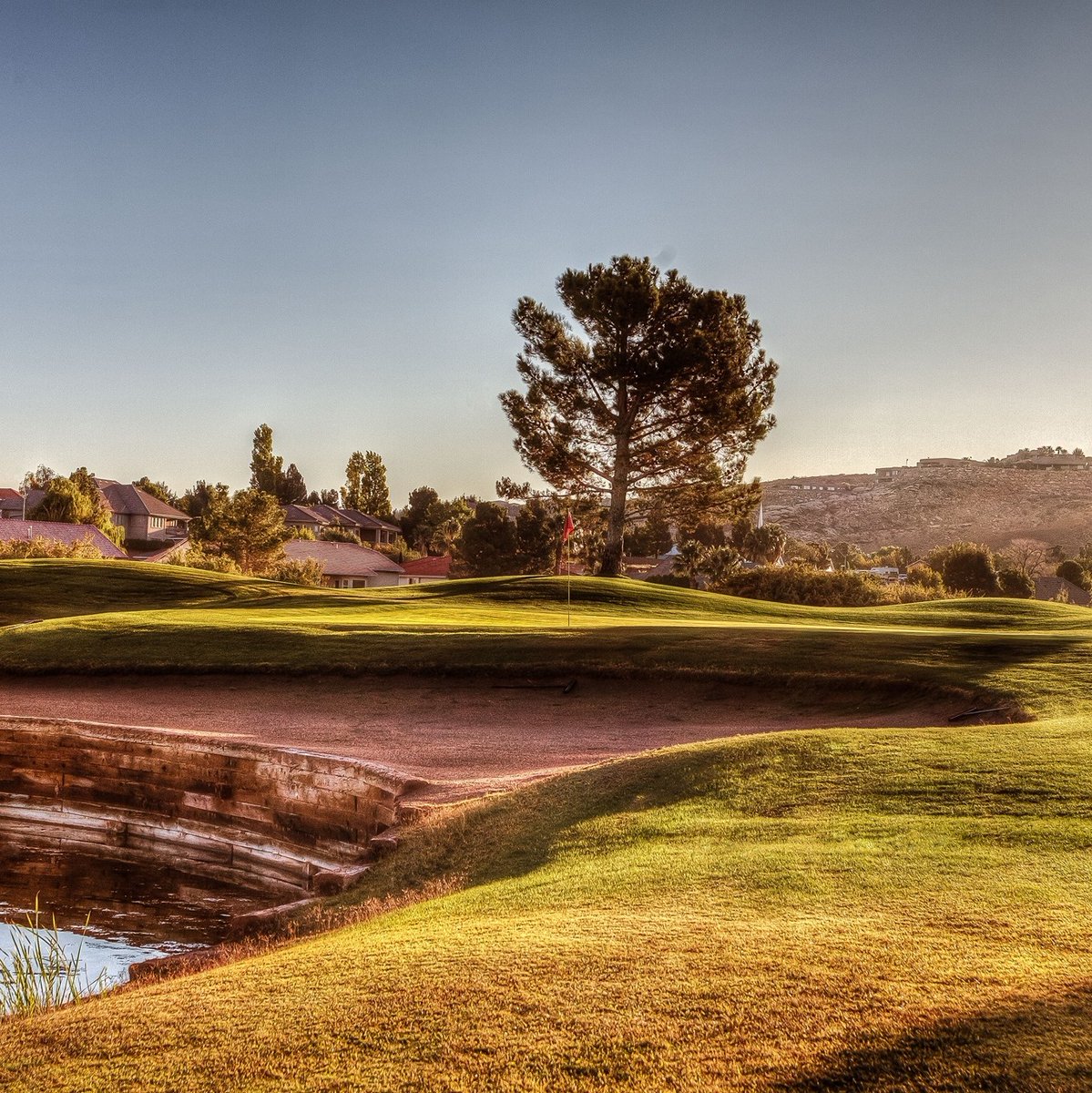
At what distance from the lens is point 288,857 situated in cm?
1195

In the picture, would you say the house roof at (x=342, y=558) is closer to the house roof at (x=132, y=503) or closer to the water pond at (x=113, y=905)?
the house roof at (x=132, y=503)

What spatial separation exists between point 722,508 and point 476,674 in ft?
100

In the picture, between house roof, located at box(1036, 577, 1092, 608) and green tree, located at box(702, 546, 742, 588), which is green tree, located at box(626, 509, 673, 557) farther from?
house roof, located at box(1036, 577, 1092, 608)

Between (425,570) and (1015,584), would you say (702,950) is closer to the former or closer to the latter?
(1015,584)

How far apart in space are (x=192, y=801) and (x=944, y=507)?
142m

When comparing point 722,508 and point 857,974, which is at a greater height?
point 722,508

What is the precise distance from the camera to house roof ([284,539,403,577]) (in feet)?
275

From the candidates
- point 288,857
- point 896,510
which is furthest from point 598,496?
point 896,510

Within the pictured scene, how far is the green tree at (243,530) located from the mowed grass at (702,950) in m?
64.6

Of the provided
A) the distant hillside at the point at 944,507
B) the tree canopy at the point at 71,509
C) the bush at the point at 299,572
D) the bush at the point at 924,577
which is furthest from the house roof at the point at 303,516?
the distant hillside at the point at 944,507

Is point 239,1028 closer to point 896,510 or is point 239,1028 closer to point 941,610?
point 941,610

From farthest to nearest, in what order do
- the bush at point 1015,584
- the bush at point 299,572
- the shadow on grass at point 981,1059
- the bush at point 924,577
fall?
the bush at point 1015,584 → the bush at point 924,577 → the bush at point 299,572 → the shadow on grass at point 981,1059

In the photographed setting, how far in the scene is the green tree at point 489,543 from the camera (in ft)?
244

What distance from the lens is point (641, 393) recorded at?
4647 cm
